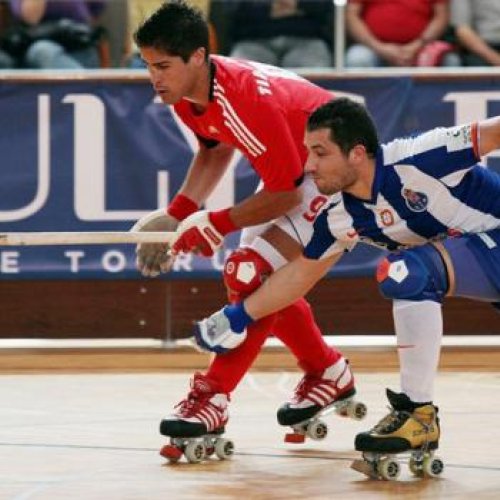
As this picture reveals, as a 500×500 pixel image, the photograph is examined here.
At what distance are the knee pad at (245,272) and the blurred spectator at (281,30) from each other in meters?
4.66

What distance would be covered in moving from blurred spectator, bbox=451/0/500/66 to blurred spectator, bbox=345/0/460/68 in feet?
0.28

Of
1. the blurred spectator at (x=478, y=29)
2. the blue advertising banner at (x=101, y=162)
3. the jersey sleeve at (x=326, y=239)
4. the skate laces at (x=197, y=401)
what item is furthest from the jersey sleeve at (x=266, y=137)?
the blurred spectator at (x=478, y=29)

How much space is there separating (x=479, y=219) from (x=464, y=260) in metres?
0.24

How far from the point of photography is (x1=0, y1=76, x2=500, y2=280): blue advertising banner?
10.5 m

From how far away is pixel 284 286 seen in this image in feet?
21.2

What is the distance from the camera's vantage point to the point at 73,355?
10.4 metres

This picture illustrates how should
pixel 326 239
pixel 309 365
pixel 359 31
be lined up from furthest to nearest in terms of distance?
pixel 359 31
pixel 309 365
pixel 326 239

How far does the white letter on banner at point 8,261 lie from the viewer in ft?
34.5

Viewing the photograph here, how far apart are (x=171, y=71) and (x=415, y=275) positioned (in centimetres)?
133

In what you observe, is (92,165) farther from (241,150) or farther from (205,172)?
(241,150)

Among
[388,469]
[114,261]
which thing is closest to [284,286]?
[388,469]

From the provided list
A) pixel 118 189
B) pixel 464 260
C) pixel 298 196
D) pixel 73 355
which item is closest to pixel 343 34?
A: pixel 118 189

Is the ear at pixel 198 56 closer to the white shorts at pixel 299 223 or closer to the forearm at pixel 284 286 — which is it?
the white shorts at pixel 299 223

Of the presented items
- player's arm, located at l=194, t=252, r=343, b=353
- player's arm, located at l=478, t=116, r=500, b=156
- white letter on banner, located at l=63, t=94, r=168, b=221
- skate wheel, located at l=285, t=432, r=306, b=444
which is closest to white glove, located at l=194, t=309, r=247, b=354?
Answer: player's arm, located at l=194, t=252, r=343, b=353
